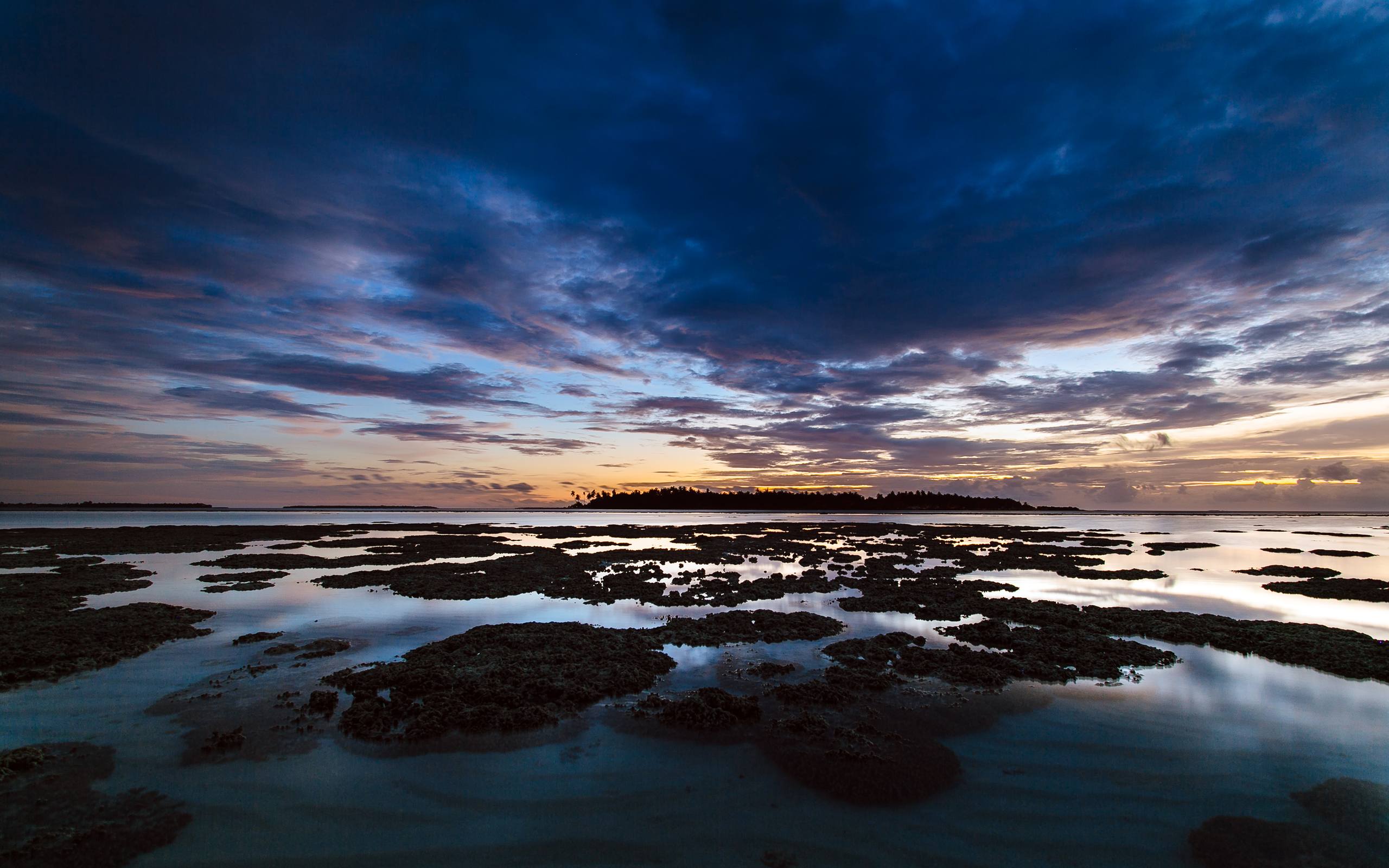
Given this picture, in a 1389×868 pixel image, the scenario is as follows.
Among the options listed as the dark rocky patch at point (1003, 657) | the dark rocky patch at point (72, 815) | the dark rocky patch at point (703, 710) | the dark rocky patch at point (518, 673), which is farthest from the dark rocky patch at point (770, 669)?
the dark rocky patch at point (72, 815)

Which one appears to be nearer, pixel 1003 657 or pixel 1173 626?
pixel 1003 657

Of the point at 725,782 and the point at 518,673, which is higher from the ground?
the point at 518,673

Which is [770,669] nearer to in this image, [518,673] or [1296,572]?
[518,673]

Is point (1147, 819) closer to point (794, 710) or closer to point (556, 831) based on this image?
point (794, 710)

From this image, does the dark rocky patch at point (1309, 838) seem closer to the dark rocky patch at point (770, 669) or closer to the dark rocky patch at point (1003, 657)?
the dark rocky patch at point (1003, 657)

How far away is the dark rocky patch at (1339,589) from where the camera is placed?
24641 millimetres

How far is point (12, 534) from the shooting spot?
170ft

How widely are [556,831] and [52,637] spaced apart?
1808cm

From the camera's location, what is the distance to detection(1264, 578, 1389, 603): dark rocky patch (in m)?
24.6

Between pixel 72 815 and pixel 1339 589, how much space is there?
42528 mm

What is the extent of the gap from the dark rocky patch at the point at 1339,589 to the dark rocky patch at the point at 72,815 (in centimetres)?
3832

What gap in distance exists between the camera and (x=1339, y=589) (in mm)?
26094

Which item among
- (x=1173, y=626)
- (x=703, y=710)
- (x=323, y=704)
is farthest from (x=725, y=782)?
(x=1173, y=626)

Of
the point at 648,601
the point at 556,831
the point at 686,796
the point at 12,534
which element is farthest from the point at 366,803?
the point at 12,534
